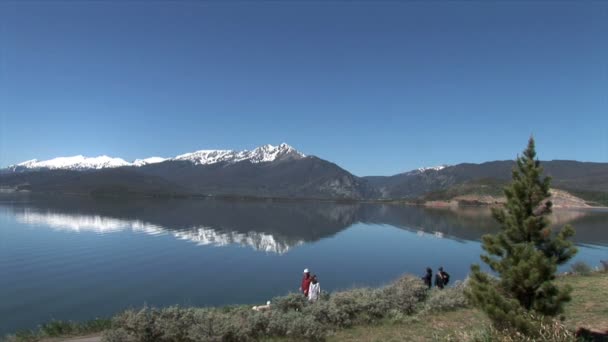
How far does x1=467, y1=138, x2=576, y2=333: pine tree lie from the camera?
42.7ft

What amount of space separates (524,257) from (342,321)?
344 inches

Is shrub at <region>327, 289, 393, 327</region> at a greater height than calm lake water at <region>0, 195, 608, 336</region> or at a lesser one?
greater

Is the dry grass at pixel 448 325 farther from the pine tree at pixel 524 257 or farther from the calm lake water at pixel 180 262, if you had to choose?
the calm lake water at pixel 180 262

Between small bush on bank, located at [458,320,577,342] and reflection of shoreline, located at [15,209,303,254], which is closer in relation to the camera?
small bush on bank, located at [458,320,577,342]

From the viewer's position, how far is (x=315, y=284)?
77.4 feet

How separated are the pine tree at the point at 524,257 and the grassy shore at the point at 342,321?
43.6 inches

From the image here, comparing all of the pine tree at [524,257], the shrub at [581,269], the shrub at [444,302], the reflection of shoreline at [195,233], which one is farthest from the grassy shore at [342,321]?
the reflection of shoreline at [195,233]

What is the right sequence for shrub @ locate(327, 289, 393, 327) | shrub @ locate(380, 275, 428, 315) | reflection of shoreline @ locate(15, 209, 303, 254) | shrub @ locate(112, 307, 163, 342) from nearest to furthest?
shrub @ locate(112, 307, 163, 342) → shrub @ locate(327, 289, 393, 327) → shrub @ locate(380, 275, 428, 315) → reflection of shoreline @ locate(15, 209, 303, 254)

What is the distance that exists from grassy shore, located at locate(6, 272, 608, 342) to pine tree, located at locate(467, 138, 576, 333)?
111 centimetres

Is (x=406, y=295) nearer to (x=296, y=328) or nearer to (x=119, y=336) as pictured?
(x=296, y=328)

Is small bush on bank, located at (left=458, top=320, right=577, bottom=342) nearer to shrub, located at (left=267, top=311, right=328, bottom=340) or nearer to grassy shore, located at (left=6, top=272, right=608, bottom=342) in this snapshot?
grassy shore, located at (left=6, top=272, right=608, bottom=342)

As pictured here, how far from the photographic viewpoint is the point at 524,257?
13.2m

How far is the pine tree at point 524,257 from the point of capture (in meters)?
13.0

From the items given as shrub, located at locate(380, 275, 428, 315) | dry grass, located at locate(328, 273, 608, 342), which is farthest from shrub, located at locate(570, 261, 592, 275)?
shrub, located at locate(380, 275, 428, 315)
